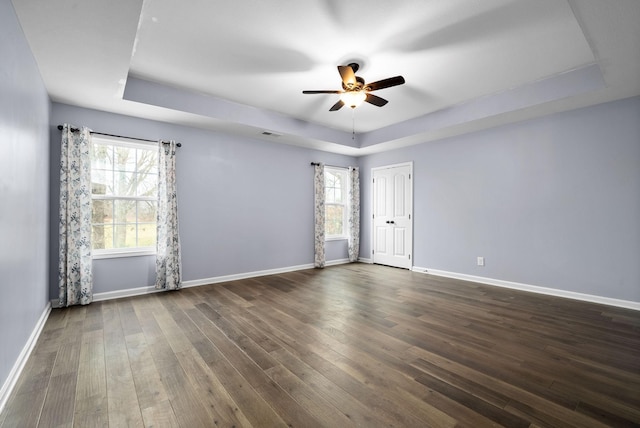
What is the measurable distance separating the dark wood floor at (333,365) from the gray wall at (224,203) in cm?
89

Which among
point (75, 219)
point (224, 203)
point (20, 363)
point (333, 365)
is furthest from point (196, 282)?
point (333, 365)

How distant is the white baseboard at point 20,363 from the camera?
1755 millimetres

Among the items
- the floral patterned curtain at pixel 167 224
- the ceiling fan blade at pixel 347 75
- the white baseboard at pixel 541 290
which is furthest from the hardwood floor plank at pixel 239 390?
the white baseboard at pixel 541 290

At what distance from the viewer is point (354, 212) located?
6.69 metres

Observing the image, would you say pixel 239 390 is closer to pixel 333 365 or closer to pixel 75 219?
pixel 333 365

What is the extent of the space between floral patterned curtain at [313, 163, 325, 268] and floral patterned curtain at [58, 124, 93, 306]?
145 inches

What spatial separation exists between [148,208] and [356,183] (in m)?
4.27

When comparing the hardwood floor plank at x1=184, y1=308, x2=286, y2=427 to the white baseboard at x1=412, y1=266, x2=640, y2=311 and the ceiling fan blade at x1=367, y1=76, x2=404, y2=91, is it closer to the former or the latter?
the ceiling fan blade at x1=367, y1=76, x2=404, y2=91

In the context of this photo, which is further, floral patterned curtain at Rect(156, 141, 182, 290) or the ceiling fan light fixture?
floral patterned curtain at Rect(156, 141, 182, 290)

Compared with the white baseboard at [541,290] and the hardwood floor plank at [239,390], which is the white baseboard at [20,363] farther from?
the white baseboard at [541,290]

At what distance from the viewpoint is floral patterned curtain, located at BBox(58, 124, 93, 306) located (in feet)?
11.5

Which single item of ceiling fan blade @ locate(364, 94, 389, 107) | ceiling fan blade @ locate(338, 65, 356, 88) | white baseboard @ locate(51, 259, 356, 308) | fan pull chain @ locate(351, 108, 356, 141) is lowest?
white baseboard @ locate(51, 259, 356, 308)

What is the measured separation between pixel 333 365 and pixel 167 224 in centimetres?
326

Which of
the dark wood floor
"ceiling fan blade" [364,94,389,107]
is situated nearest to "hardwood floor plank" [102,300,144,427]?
the dark wood floor
